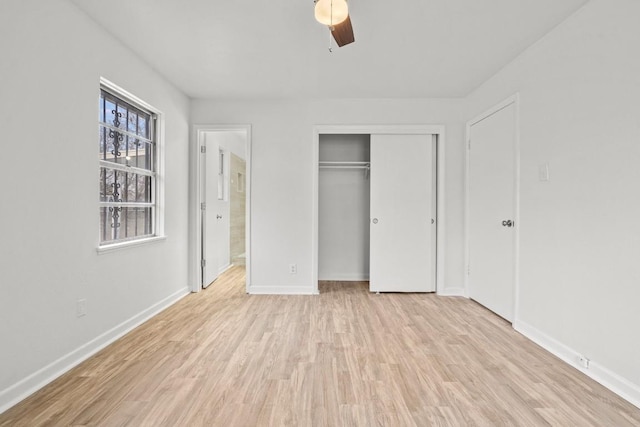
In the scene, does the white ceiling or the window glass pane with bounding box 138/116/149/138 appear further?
the window glass pane with bounding box 138/116/149/138

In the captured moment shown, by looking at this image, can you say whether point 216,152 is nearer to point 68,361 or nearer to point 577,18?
point 68,361

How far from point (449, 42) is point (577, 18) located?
84 centimetres

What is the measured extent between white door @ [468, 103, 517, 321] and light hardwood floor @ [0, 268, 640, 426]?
42cm

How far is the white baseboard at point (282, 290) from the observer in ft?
13.4

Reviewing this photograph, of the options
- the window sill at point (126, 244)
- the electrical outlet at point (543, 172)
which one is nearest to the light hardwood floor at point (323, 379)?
the window sill at point (126, 244)

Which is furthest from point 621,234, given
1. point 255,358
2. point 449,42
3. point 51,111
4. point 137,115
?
point 137,115

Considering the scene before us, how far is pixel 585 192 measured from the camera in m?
2.18

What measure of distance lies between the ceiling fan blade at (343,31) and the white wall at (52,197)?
1.77m

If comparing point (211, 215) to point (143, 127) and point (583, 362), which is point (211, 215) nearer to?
point (143, 127)

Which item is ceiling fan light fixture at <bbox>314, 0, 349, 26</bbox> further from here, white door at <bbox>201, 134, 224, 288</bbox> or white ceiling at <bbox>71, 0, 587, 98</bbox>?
white door at <bbox>201, 134, 224, 288</bbox>

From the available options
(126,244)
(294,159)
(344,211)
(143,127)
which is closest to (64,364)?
(126,244)

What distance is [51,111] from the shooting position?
6.66ft

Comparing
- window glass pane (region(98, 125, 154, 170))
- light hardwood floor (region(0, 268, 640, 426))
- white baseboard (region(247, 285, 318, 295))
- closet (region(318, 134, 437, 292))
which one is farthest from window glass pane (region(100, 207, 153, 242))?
closet (region(318, 134, 437, 292))

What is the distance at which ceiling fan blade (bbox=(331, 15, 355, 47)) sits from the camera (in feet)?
6.32
